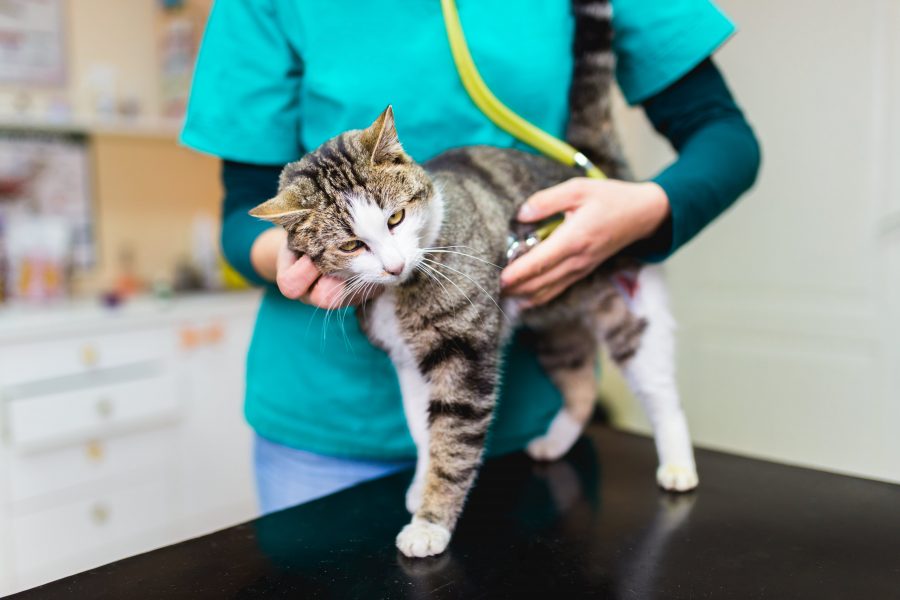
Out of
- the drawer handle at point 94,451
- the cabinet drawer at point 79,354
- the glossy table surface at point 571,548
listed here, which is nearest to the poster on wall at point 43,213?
the cabinet drawer at point 79,354

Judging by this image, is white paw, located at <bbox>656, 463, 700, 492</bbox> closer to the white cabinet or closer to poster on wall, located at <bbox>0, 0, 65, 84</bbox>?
the white cabinet

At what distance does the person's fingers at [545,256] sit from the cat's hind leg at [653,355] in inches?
9.3

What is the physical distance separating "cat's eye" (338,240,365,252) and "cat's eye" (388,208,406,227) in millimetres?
42

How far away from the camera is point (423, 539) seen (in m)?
0.80

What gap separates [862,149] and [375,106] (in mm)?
1846

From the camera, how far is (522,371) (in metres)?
1.14

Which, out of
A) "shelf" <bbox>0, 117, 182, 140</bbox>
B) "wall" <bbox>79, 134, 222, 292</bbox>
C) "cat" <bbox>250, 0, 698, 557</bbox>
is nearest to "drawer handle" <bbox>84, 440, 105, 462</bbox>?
"wall" <bbox>79, 134, 222, 292</bbox>

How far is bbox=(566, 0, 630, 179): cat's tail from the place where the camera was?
100 centimetres

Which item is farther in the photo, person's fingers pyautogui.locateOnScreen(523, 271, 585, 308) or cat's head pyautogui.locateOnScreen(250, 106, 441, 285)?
person's fingers pyautogui.locateOnScreen(523, 271, 585, 308)

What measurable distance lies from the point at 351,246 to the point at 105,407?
1.59 m

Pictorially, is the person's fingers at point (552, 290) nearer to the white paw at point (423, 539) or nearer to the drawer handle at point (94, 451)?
the white paw at point (423, 539)

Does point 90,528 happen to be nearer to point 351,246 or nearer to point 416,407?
point 416,407

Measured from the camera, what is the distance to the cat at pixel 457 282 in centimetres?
82

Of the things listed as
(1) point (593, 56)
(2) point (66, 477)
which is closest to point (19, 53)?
(2) point (66, 477)
